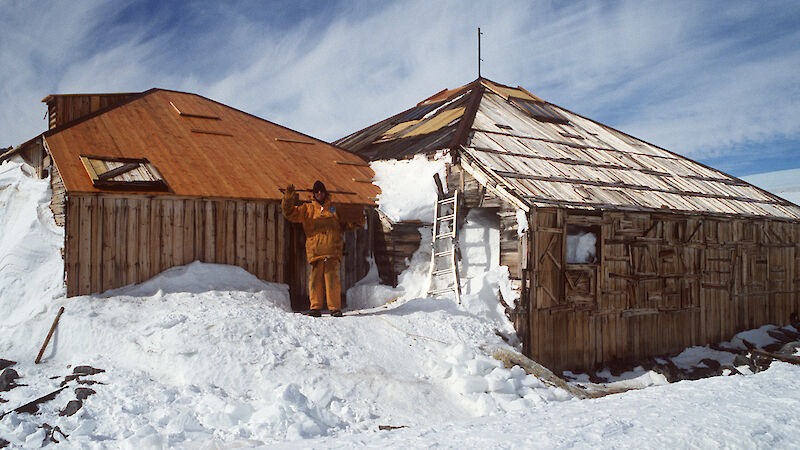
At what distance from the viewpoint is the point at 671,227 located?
12.4m

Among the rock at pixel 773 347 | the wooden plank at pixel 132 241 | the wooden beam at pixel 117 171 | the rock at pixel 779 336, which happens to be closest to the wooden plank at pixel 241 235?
A: the wooden plank at pixel 132 241

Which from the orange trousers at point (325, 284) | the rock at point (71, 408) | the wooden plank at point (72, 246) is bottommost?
the rock at point (71, 408)

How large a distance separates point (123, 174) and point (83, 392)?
182 inches

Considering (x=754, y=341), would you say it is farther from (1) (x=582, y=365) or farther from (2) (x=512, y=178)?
(2) (x=512, y=178)

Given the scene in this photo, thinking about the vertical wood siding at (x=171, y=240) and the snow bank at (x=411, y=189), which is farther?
the snow bank at (x=411, y=189)

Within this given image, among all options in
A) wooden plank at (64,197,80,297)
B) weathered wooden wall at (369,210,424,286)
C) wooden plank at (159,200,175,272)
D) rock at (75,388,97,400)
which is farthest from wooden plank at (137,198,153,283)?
weathered wooden wall at (369,210,424,286)

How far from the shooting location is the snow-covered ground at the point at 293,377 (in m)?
5.36

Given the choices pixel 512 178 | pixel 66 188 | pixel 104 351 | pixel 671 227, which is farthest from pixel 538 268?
pixel 66 188

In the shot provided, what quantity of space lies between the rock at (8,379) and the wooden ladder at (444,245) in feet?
21.9

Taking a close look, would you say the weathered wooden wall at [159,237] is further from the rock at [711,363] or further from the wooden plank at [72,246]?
the rock at [711,363]

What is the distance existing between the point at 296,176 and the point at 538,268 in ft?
18.1

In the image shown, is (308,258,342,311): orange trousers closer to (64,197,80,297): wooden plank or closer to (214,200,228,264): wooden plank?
(214,200,228,264): wooden plank

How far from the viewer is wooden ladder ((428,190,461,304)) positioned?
1086cm

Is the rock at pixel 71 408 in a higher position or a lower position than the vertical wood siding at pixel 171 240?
lower
